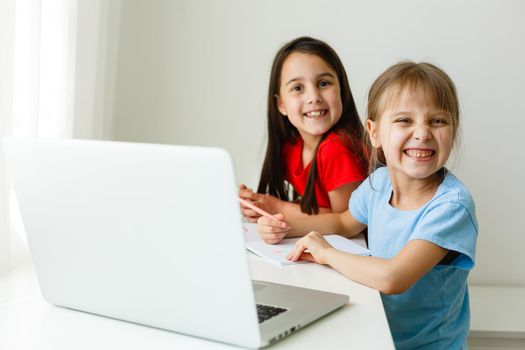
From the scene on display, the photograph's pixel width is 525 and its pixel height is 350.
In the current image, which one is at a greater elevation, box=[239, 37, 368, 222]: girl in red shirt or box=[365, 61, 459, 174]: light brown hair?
box=[365, 61, 459, 174]: light brown hair

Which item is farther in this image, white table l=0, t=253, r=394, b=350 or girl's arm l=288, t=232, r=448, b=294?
girl's arm l=288, t=232, r=448, b=294

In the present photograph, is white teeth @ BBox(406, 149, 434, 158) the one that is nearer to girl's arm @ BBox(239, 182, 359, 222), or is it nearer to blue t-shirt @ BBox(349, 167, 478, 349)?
blue t-shirt @ BBox(349, 167, 478, 349)

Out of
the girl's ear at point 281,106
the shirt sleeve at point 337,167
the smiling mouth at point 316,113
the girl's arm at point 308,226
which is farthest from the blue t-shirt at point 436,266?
the girl's ear at point 281,106

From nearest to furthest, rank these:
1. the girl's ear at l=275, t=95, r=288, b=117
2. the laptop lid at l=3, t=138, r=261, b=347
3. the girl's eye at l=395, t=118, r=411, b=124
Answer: the laptop lid at l=3, t=138, r=261, b=347, the girl's eye at l=395, t=118, r=411, b=124, the girl's ear at l=275, t=95, r=288, b=117

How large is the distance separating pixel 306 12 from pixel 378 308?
1.38m

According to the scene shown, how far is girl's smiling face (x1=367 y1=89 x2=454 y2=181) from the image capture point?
3.92 feet

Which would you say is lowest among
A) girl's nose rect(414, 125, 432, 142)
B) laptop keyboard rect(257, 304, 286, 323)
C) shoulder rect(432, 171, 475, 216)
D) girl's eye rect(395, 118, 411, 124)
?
laptop keyboard rect(257, 304, 286, 323)

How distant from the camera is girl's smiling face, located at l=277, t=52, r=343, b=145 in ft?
5.66

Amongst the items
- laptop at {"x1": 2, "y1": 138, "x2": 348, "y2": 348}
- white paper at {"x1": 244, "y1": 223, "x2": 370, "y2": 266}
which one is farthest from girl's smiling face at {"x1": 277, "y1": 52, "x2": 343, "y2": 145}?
laptop at {"x1": 2, "y1": 138, "x2": 348, "y2": 348}

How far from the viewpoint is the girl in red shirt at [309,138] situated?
1.65 meters

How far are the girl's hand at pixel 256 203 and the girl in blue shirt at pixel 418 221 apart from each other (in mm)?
221

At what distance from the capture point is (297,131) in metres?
1.91

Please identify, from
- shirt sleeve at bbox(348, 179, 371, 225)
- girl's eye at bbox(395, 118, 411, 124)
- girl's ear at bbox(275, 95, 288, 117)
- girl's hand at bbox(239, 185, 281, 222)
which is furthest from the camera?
girl's ear at bbox(275, 95, 288, 117)

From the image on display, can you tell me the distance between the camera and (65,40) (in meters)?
1.56
